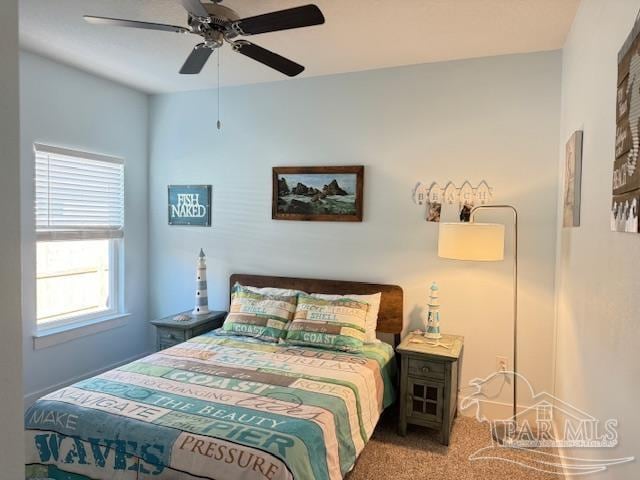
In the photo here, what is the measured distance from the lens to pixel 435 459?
2.70 metres

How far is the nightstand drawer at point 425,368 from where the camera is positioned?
284cm

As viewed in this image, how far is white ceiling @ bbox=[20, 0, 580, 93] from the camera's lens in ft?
8.04

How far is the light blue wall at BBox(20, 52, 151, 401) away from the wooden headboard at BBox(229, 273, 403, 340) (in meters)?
1.42

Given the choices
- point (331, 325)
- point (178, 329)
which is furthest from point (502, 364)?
point (178, 329)

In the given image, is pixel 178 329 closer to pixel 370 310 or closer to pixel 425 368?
pixel 370 310

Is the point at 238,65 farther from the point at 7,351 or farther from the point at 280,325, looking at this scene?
the point at 7,351

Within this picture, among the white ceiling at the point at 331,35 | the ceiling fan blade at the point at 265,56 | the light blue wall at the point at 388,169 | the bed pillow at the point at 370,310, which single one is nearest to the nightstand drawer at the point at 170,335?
the light blue wall at the point at 388,169

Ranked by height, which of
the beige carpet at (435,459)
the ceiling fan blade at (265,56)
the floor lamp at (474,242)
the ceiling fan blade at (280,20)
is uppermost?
the ceiling fan blade at (280,20)

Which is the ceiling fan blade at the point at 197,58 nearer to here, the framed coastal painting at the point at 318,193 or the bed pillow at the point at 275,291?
the framed coastal painting at the point at 318,193

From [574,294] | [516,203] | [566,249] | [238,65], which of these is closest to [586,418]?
[574,294]

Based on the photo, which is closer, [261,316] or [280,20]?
[280,20]

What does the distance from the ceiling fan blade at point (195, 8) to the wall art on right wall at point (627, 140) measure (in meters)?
1.58

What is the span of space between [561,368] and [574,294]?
25.9 inches

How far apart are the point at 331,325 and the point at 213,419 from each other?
128 centimetres
